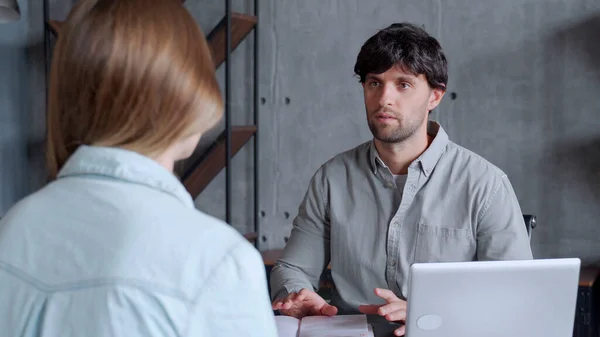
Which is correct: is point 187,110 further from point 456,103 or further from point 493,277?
point 456,103

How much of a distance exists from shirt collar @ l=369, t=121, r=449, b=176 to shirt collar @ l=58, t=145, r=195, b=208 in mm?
1301

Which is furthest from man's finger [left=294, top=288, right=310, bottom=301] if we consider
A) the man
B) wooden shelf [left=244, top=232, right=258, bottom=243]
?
wooden shelf [left=244, top=232, right=258, bottom=243]

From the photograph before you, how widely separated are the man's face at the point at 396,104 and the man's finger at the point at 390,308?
59 cm

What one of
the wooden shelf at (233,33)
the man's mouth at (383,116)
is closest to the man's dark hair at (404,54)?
the man's mouth at (383,116)

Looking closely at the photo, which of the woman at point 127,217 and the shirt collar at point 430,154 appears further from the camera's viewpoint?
the shirt collar at point 430,154

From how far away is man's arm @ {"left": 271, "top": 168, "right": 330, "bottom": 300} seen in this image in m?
1.96

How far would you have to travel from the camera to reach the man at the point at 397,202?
1894mm

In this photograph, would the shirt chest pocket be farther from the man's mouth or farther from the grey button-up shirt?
the man's mouth

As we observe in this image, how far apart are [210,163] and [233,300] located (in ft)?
9.71

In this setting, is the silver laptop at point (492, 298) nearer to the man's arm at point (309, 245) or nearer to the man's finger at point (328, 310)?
the man's finger at point (328, 310)

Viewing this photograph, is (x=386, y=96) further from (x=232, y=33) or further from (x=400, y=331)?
(x=232, y=33)

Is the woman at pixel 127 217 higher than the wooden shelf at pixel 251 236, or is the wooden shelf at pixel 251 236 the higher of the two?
the woman at pixel 127 217

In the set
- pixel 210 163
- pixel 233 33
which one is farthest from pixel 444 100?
pixel 210 163

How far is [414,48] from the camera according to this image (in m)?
2.04
